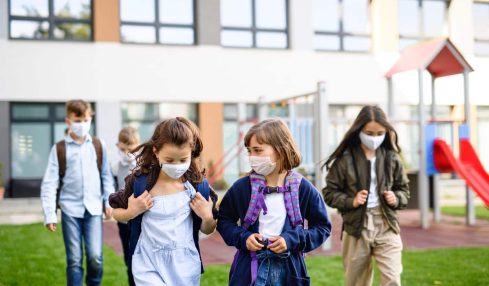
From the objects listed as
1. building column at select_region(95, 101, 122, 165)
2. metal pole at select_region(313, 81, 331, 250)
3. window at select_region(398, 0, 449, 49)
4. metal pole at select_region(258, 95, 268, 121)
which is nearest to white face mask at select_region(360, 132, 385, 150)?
metal pole at select_region(313, 81, 331, 250)

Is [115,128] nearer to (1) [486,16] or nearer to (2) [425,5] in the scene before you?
(2) [425,5]

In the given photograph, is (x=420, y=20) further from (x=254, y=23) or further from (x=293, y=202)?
(x=293, y=202)

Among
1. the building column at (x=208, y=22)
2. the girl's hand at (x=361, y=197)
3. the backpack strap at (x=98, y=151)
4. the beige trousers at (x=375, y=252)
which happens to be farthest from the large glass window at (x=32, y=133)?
the girl's hand at (x=361, y=197)

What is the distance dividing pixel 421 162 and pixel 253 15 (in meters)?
10.6

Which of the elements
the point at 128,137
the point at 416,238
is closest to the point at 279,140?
the point at 128,137

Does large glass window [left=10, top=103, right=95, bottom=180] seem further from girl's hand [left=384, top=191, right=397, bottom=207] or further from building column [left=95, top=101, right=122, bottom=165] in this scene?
girl's hand [left=384, top=191, right=397, bottom=207]

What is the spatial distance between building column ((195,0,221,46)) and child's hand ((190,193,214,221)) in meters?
17.4

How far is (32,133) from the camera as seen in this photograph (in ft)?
63.7

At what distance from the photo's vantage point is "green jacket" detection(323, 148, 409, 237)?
5.11m

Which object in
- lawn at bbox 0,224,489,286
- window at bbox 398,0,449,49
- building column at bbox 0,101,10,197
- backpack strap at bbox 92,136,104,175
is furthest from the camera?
window at bbox 398,0,449,49

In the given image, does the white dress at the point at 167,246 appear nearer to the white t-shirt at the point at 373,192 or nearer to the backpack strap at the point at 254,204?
the backpack strap at the point at 254,204

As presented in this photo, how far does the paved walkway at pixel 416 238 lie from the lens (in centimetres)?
925

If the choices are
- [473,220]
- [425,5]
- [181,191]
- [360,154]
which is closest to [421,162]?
[473,220]

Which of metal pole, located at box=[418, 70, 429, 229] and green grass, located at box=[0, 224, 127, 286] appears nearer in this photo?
green grass, located at box=[0, 224, 127, 286]
